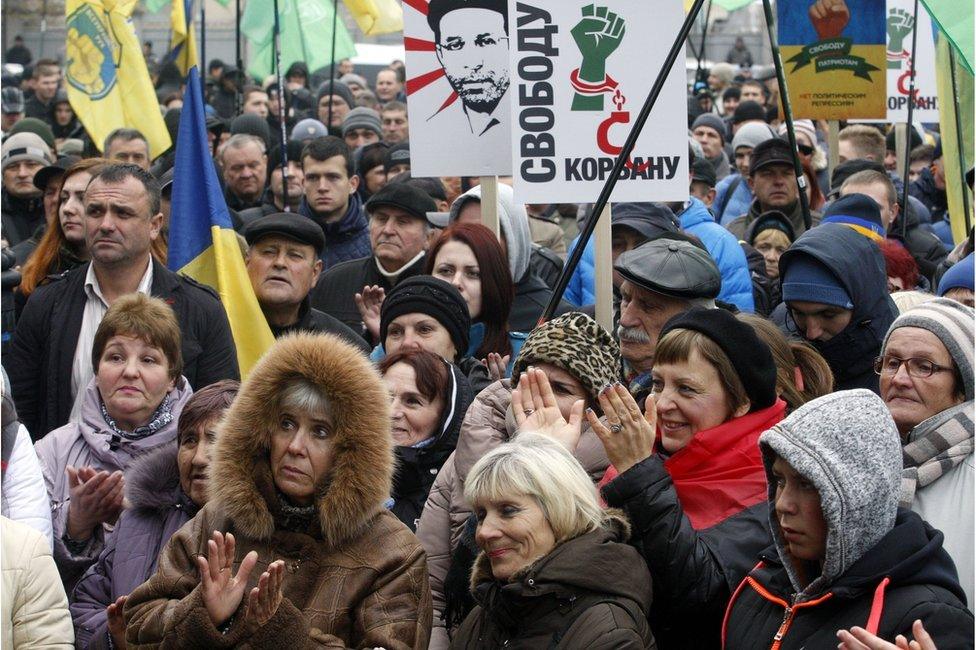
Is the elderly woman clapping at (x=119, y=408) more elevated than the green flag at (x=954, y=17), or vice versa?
the green flag at (x=954, y=17)

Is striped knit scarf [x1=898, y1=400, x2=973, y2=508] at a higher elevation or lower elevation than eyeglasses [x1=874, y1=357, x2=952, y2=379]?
lower

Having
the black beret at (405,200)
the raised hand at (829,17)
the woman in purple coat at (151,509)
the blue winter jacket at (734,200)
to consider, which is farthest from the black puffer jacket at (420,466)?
the blue winter jacket at (734,200)

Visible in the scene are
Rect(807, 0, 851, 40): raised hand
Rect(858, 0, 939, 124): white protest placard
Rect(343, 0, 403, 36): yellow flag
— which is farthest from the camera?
Rect(343, 0, 403, 36): yellow flag

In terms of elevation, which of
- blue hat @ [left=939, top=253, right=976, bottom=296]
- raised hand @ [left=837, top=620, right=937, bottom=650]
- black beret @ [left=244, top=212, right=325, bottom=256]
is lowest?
raised hand @ [left=837, top=620, right=937, bottom=650]

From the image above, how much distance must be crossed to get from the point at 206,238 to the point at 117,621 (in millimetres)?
3071

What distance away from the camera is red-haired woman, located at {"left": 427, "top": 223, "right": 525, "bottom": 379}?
250 inches

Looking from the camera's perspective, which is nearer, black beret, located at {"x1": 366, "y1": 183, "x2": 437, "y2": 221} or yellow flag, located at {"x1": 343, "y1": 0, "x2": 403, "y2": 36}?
black beret, located at {"x1": 366, "y1": 183, "x2": 437, "y2": 221}

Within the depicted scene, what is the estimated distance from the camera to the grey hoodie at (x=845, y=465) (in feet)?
11.5

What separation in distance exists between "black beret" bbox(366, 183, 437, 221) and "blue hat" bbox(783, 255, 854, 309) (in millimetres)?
2448

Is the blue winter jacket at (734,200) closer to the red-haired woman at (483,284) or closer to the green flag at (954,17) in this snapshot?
the red-haired woman at (483,284)

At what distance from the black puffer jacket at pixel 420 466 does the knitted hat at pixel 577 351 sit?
1.41 feet

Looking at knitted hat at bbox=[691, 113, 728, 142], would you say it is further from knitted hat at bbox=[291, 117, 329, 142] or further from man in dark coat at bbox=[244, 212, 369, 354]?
man in dark coat at bbox=[244, 212, 369, 354]

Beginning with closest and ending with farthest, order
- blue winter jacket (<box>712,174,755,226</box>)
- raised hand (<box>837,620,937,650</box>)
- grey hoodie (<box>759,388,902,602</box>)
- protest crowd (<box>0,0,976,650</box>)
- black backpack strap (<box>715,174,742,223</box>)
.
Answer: raised hand (<box>837,620,937,650</box>)
grey hoodie (<box>759,388,902,602</box>)
protest crowd (<box>0,0,976,650</box>)
blue winter jacket (<box>712,174,755,226</box>)
black backpack strap (<box>715,174,742,223</box>)

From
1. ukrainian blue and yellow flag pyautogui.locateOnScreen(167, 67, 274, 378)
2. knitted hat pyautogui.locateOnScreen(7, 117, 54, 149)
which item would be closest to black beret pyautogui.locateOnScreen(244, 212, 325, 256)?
ukrainian blue and yellow flag pyautogui.locateOnScreen(167, 67, 274, 378)
